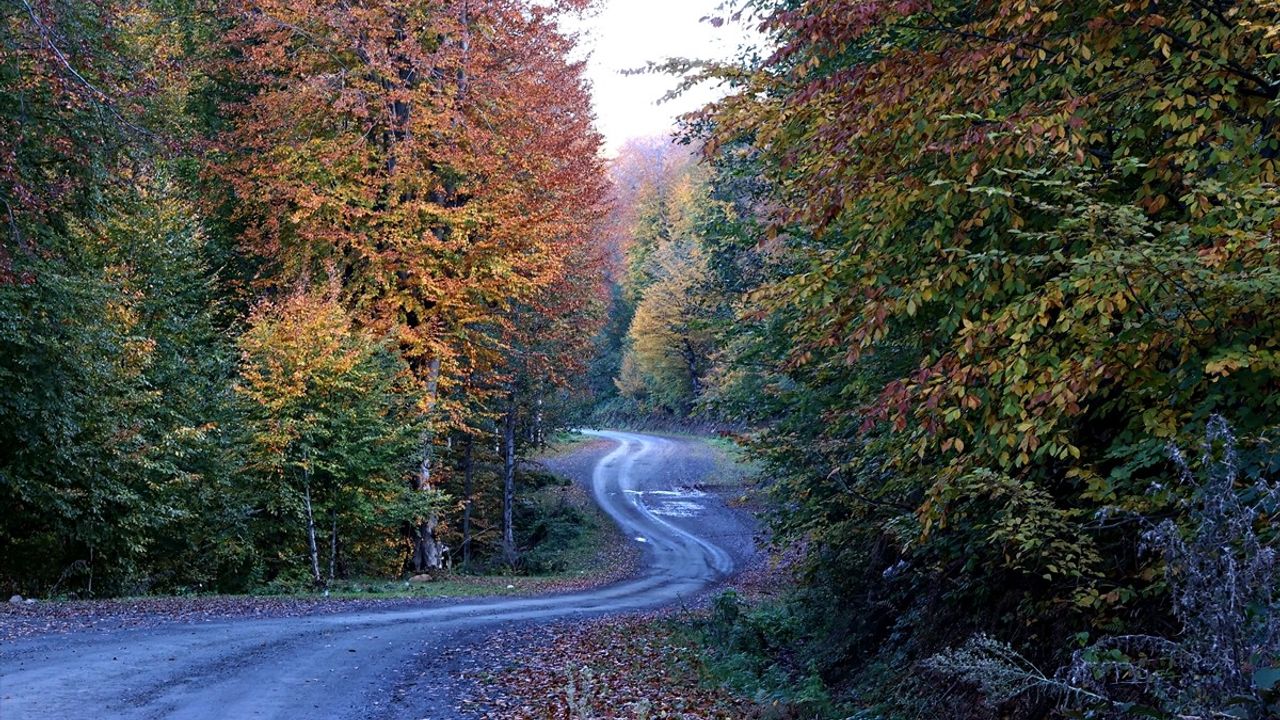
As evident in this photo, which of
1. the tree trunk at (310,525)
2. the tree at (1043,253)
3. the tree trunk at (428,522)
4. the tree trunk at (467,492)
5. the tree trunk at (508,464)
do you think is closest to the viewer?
the tree at (1043,253)

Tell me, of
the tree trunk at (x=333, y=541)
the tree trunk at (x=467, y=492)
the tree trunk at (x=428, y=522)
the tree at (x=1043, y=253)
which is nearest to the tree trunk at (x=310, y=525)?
the tree trunk at (x=333, y=541)

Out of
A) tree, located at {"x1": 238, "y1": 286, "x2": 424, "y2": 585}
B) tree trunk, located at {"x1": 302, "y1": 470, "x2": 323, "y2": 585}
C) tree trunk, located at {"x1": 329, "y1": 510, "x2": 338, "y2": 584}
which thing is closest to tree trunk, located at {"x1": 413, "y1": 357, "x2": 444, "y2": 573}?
tree, located at {"x1": 238, "y1": 286, "x2": 424, "y2": 585}

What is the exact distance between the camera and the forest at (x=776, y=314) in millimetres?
4809

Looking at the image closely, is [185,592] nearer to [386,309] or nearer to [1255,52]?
[386,309]

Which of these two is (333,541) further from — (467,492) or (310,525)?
(467,492)

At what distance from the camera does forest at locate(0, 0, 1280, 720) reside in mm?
4809

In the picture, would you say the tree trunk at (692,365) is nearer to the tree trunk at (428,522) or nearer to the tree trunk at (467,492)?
the tree trunk at (467,492)

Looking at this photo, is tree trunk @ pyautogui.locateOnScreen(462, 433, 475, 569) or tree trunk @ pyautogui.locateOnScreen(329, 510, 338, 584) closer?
tree trunk @ pyautogui.locateOnScreen(329, 510, 338, 584)

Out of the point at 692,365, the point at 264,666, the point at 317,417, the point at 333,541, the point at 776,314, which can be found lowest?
the point at 264,666

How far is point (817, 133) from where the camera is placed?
21.8 ft

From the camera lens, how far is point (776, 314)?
1226cm

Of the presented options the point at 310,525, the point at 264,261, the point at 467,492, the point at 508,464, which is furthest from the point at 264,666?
the point at 508,464

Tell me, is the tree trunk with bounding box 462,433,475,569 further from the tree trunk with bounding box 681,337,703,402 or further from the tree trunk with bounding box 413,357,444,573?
the tree trunk with bounding box 681,337,703,402

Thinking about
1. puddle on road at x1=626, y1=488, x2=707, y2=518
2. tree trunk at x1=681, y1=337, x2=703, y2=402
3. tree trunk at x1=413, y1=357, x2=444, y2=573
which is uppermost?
tree trunk at x1=681, y1=337, x2=703, y2=402
